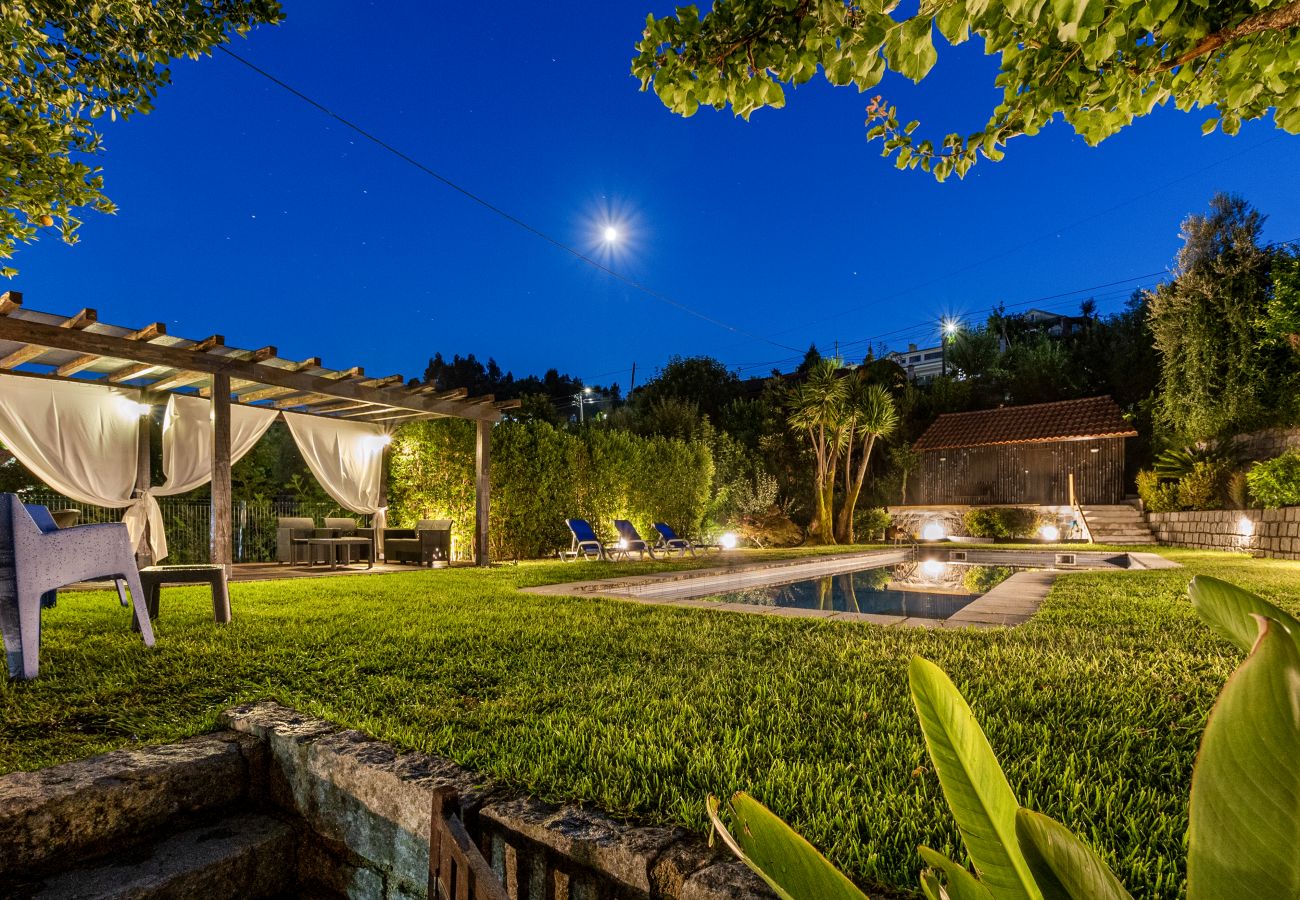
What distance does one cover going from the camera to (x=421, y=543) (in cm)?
1048

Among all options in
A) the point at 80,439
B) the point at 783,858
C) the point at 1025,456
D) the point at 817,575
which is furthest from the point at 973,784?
the point at 1025,456

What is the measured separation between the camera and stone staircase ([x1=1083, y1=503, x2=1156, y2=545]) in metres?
16.0

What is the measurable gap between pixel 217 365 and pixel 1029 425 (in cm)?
2009

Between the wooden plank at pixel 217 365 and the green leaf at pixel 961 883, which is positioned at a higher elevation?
the wooden plank at pixel 217 365

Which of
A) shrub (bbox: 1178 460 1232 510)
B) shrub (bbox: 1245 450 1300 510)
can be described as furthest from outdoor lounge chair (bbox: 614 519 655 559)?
shrub (bbox: 1178 460 1232 510)

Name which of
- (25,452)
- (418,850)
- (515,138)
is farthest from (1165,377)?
(515,138)

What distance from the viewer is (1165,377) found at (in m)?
15.8

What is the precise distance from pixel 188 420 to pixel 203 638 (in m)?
7.04

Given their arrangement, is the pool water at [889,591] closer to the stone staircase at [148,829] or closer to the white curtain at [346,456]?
the stone staircase at [148,829]

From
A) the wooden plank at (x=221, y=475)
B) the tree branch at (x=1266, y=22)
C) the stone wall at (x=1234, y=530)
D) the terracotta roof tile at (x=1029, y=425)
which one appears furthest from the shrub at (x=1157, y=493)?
the wooden plank at (x=221, y=475)

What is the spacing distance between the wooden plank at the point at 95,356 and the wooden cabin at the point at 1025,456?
1944 cm

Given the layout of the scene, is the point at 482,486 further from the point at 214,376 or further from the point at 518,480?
the point at 214,376

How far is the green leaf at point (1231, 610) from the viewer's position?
0.47 metres

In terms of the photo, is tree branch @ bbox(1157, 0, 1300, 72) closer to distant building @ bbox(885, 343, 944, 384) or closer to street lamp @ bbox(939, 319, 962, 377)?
street lamp @ bbox(939, 319, 962, 377)
